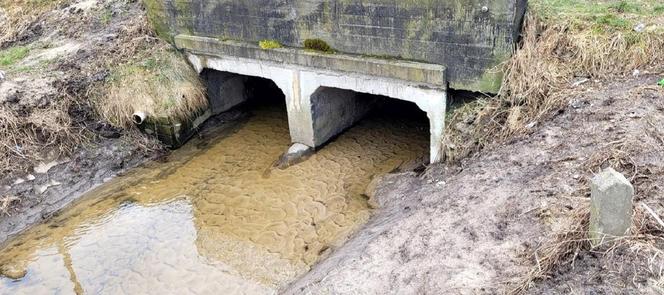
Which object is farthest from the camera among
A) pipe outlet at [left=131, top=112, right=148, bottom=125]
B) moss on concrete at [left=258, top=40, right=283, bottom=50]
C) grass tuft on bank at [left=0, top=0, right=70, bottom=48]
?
grass tuft on bank at [left=0, top=0, right=70, bottom=48]

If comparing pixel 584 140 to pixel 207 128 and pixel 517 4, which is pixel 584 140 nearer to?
pixel 517 4

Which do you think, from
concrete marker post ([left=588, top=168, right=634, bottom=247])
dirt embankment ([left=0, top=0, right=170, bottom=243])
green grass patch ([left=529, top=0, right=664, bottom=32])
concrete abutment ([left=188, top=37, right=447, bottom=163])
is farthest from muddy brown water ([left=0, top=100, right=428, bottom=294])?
concrete marker post ([left=588, top=168, right=634, bottom=247])

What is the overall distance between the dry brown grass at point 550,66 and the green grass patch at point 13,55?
429 inches

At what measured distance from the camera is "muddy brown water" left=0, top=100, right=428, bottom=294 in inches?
324

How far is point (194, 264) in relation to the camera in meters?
8.49

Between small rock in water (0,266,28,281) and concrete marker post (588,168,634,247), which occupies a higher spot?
concrete marker post (588,168,634,247)

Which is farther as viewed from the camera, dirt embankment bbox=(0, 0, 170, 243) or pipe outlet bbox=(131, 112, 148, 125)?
pipe outlet bbox=(131, 112, 148, 125)

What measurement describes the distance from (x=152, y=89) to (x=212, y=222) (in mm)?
4038

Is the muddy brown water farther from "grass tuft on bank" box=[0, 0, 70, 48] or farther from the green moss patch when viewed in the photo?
"grass tuft on bank" box=[0, 0, 70, 48]

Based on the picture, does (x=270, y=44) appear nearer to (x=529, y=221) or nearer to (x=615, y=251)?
(x=529, y=221)

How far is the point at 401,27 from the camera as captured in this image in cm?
919

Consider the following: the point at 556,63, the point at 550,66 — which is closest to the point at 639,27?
the point at 556,63

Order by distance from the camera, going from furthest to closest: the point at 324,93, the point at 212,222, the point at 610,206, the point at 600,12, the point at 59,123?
1. the point at 324,93
2. the point at 59,123
3. the point at 212,222
4. the point at 600,12
5. the point at 610,206

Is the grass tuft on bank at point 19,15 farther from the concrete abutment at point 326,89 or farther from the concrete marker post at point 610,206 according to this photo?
the concrete marker post at point 610,206
